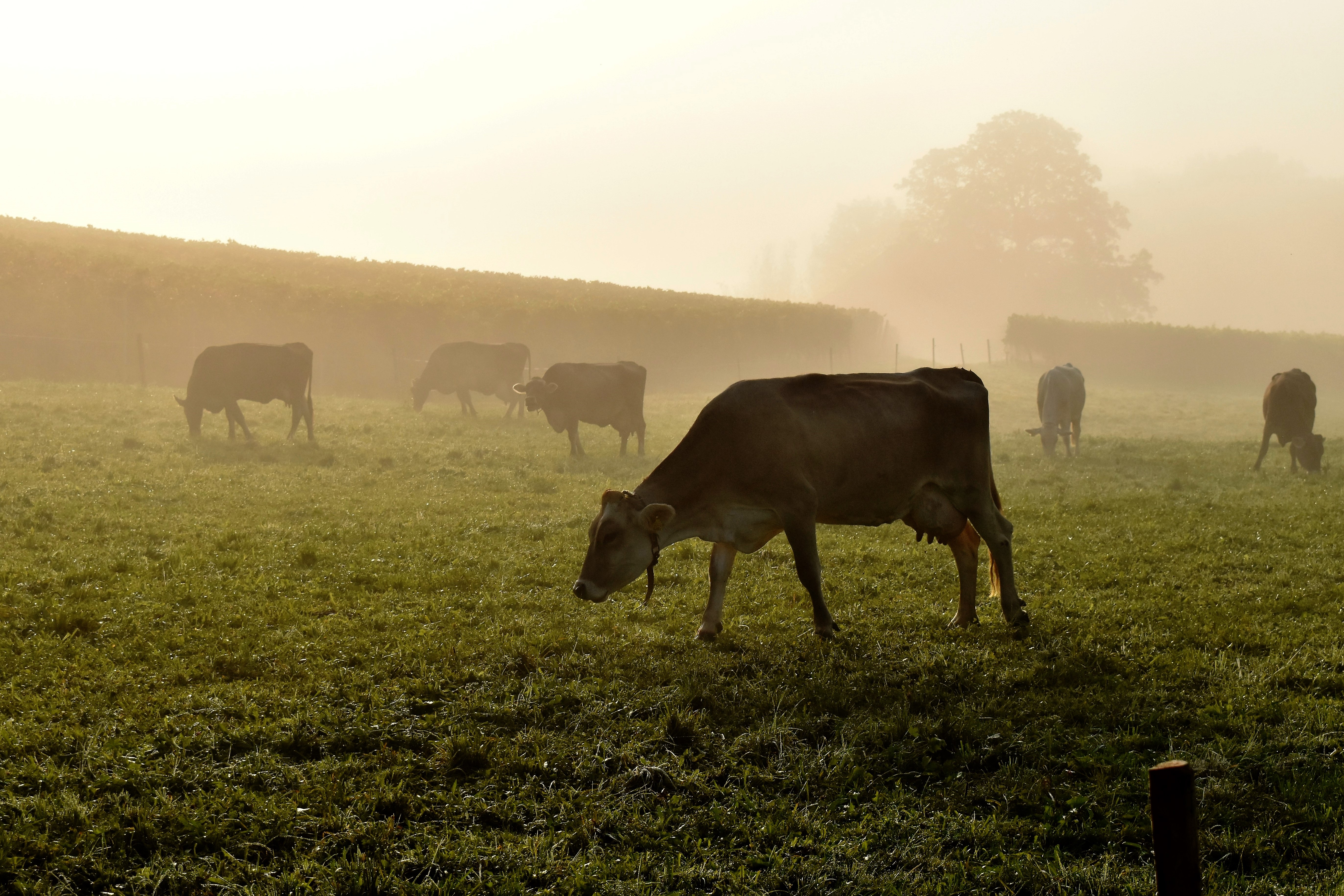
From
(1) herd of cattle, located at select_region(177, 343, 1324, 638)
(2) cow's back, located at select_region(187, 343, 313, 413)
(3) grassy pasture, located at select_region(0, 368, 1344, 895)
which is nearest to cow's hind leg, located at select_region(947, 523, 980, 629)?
(1) herd of cattle, located at select_region(177, 343, 1324, 638)

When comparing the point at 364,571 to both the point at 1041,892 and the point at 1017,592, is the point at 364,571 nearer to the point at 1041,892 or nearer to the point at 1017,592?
the point at 1017,592

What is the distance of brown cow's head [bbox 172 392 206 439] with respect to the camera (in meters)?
19.5

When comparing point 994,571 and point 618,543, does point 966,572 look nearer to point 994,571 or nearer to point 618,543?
point 994,571

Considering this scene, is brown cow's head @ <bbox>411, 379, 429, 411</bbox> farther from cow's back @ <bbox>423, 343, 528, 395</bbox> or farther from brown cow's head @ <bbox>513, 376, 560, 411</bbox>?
brown cow's head @ <bbox>513, 376, 560, 411</bbox>

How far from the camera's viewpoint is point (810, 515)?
23.8 ft

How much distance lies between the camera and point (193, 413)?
777 inches

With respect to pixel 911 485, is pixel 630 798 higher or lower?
lower

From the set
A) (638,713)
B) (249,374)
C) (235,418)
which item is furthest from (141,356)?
(638,713)

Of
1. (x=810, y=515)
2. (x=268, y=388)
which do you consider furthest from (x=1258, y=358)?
(x=810, y=515)

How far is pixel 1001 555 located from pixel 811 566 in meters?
1.60

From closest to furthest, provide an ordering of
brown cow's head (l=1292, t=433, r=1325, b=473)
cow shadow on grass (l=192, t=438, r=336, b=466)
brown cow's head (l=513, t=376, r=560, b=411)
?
cow shadow on grass (l=192, t=438, r=336, b=466)
brown cow's head (l=1292, t=433, r=1325, b=473)
brown cow's head (l=513, t=376, r=560, b=411)

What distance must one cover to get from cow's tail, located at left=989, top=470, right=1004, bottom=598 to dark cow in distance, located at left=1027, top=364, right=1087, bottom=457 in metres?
14.6

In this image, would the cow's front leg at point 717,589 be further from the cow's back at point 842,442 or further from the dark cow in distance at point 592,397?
the dark cow in distance at point 592,397

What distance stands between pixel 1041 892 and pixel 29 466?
1550 centimetres
